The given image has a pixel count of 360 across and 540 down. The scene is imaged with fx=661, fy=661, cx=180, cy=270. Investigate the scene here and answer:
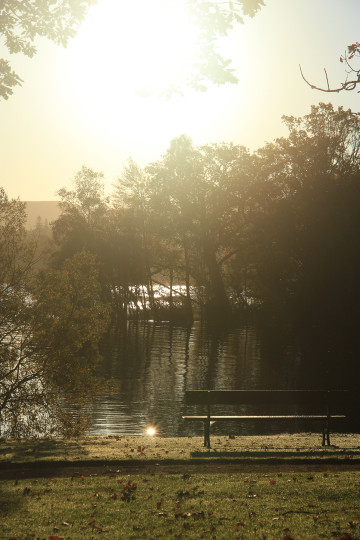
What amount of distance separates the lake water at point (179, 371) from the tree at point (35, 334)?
2078 mm

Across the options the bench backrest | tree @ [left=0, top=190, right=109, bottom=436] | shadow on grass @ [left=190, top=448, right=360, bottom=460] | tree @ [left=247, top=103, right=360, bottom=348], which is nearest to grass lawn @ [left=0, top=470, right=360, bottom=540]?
shadow on grass @ [left=190, top=448, right=360, bottom=460]

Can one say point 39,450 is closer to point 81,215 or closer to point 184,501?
point 184,501

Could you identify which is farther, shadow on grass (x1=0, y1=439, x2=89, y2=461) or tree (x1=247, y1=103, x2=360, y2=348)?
tree (x1=247, y1=103, x2=360, y2=348)

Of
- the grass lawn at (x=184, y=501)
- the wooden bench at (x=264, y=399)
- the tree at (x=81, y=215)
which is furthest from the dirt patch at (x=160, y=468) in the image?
the tree at (x=81, y=215)

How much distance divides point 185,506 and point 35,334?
11868mm

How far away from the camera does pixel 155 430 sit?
2098cm

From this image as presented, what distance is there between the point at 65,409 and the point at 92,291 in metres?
5.28

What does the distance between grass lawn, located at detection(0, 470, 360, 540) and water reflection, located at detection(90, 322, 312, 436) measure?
34.5 ft

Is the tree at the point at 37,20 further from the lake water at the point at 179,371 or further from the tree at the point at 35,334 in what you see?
the lake water at the point at 179,371

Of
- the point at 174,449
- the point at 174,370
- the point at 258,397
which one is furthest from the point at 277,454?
the point at 174,370

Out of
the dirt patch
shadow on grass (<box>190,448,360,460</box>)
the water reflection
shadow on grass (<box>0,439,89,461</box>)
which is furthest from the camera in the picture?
the water reflection

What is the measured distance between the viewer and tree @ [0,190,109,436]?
19.0 meters

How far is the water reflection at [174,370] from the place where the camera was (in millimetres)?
23406

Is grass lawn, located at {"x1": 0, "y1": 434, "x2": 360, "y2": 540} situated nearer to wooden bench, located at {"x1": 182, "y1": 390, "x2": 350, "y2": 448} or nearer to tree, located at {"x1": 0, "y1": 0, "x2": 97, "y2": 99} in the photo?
wooden bench, located at {"x1": 182, "y1": 390, "x2": 350, "y2": 448}
